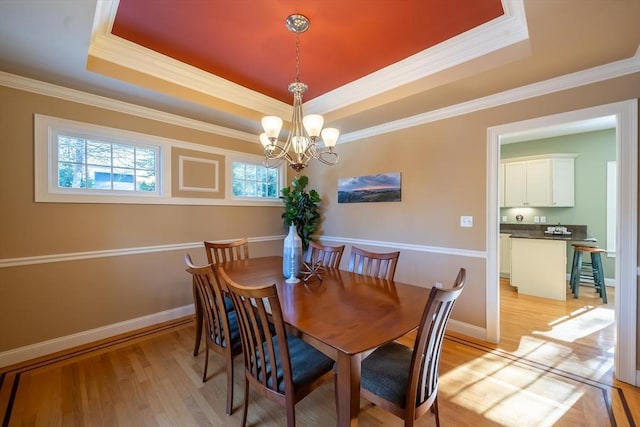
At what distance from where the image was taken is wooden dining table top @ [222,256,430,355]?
1203 mm

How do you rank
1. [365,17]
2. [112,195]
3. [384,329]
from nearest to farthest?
[384,329], [365,17], [112,195]

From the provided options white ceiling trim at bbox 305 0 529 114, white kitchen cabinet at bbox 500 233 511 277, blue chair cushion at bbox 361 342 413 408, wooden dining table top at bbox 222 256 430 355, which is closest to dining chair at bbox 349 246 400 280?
wooden dining table top at bbox 222 256 430 355

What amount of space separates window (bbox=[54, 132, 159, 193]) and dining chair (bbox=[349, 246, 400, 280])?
2496 millimetres

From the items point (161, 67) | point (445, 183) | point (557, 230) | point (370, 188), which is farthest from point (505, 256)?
point (161, 67)

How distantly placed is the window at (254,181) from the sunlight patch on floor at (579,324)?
3.93m

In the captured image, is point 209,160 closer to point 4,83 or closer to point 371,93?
point 4,83

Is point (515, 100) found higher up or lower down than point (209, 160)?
higher up

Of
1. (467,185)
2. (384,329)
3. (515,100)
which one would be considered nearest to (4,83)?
(384,329)

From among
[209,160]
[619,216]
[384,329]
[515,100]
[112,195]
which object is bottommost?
[384,329]

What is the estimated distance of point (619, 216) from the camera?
2.11 metres

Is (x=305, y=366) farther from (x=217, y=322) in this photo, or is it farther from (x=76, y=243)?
(x=76, y=243)

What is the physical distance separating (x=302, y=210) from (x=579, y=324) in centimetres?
376

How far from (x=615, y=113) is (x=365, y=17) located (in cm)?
214

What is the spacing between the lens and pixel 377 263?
2.35 meters
